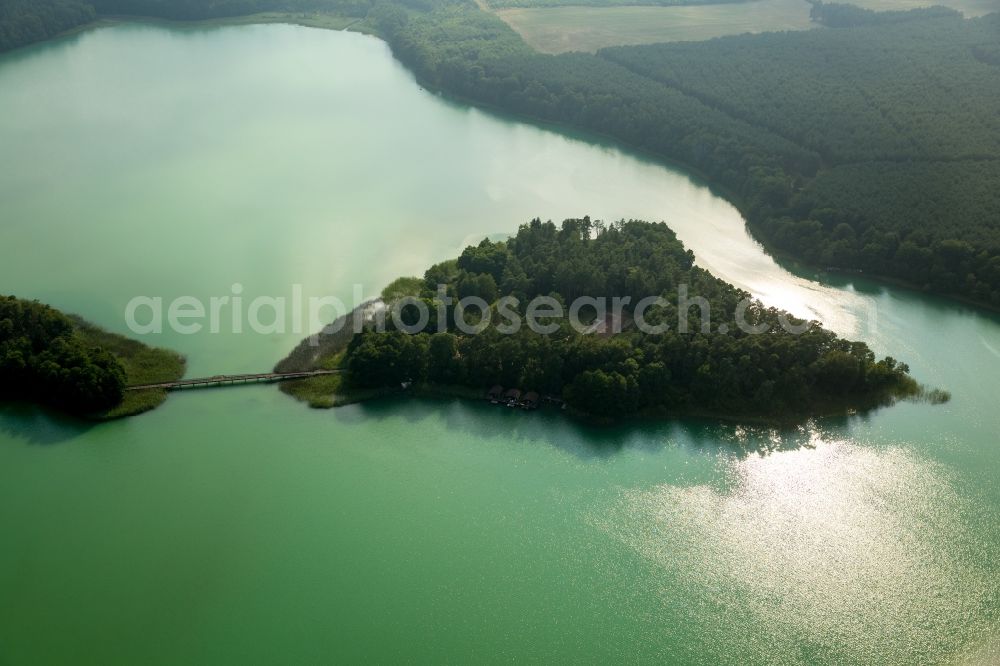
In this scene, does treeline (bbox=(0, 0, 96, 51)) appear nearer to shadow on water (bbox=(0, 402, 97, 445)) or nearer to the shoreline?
shadow on water (bbox=(0, 402, 97, 445))

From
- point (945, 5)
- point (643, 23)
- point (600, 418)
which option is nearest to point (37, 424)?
point (600, 418)

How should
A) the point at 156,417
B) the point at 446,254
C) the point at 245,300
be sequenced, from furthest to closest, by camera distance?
the point at 446,254 → the point at 245,300 → the point at 156,417

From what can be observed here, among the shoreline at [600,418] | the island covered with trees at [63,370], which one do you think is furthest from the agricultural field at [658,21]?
the island covered with trees at [63,370]

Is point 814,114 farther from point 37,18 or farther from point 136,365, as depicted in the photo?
point 37,18

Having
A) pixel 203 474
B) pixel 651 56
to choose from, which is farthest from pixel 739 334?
pixel 651 56

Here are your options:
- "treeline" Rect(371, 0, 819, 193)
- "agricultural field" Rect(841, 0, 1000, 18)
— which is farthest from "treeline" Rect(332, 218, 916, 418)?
"agricultural field" Rect(841, 0, 1000, 18)

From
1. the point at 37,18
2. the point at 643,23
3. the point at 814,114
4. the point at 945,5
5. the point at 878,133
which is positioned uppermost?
the point at 945,5

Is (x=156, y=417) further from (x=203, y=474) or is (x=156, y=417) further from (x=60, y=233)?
(x=60, y=233)
